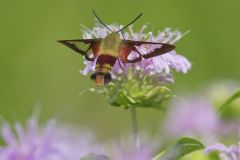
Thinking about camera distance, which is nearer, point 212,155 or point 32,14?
point 212,155

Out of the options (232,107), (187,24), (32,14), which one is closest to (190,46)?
(187,24)

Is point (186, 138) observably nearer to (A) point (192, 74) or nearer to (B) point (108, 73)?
(B) point (108, 73)

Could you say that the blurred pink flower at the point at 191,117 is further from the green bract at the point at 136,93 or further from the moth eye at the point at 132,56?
the moth eye at the point at 132,56

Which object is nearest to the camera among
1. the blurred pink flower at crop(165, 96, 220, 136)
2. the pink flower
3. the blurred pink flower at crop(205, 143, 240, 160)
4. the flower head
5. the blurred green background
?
the blurred pink flower at crop(205, 143, 240, 160)

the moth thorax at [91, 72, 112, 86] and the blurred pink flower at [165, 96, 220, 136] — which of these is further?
the blurred pink flower at [165, 96, 220, 136]

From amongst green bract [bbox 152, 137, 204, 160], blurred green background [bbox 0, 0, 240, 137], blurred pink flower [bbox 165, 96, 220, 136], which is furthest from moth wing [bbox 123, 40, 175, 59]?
blurred green background [bbox 0, 0, 240, 137]

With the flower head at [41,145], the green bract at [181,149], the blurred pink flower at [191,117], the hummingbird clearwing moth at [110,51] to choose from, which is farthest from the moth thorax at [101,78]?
the blurred pink flower at [191,117]

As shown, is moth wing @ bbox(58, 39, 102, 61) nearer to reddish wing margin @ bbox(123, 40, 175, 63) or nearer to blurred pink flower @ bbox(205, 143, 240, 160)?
reddish wing margin @ bbox(123, 40, 175, 63)

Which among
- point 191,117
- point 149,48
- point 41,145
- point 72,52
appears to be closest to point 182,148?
point 149,48
